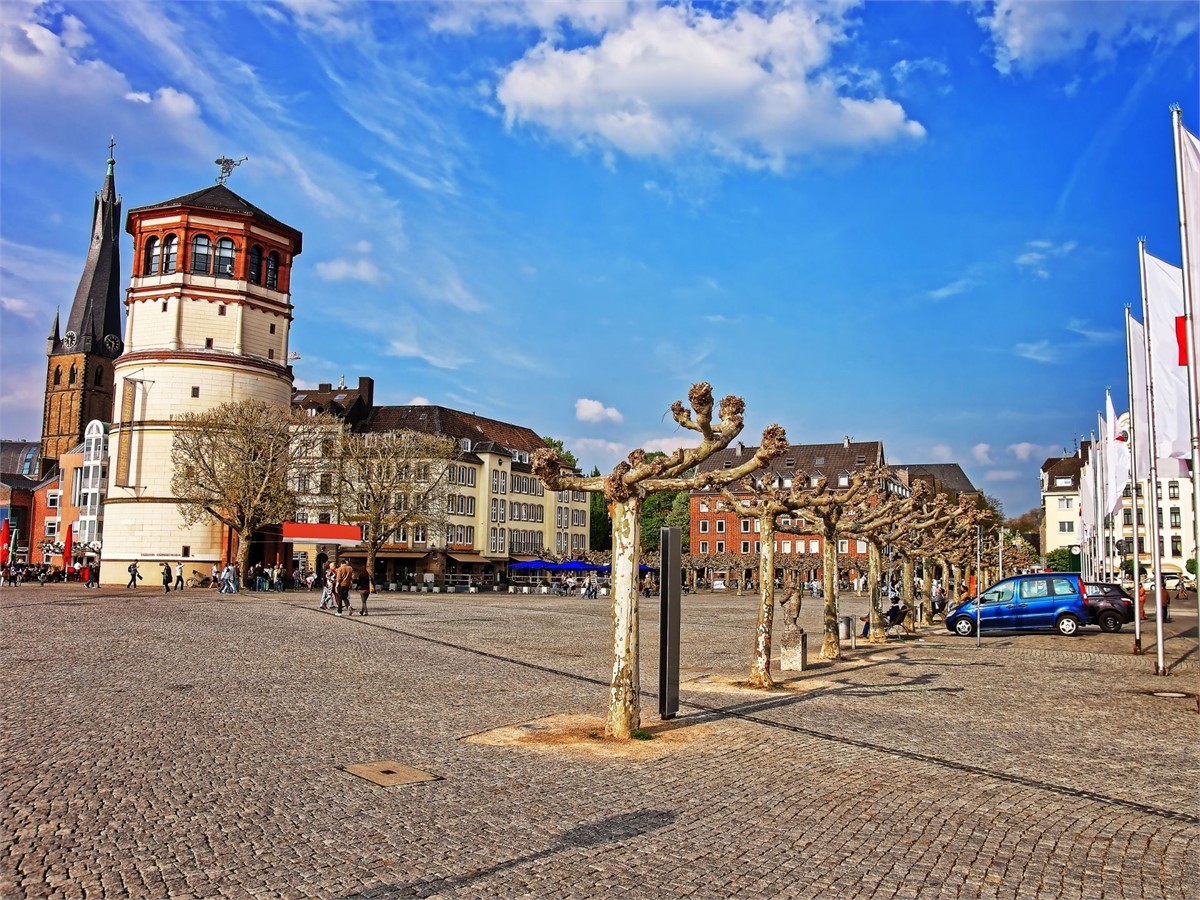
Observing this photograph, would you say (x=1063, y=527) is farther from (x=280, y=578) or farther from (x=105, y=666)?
(x=105, y=666)

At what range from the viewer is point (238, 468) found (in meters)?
57.7

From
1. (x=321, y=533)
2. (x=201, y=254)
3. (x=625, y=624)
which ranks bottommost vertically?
(x=625, y=624)

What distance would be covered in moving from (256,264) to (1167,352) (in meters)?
63.3

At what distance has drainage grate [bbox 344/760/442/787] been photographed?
9.07 metres

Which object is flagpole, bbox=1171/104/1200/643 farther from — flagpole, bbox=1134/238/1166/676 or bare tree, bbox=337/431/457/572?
bare tree, bbox=337/431/457/572

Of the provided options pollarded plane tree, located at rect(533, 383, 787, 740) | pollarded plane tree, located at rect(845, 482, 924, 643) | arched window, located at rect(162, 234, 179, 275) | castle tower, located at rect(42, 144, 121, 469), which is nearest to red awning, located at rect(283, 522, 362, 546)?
arched window, located at rect(162, 234, 179, 275)

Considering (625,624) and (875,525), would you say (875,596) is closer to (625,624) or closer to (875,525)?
(875,525)

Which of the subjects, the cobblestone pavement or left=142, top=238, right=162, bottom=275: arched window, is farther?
left=142, top=238, right=162, bottom=275: arched window

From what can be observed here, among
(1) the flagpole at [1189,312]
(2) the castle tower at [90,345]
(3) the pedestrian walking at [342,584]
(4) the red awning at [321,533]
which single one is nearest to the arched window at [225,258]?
(4) the red awning at [321,533]

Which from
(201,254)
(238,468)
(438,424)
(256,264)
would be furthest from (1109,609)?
(438,424)

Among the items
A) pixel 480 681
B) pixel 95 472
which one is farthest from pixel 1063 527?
pixel 480 681

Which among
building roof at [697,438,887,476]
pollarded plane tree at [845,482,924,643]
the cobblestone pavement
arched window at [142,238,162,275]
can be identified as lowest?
the cobblestone pavement

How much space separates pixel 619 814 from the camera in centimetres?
813

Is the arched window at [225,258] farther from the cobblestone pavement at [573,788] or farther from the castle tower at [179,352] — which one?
the cobblestone pavement at [573,788]
